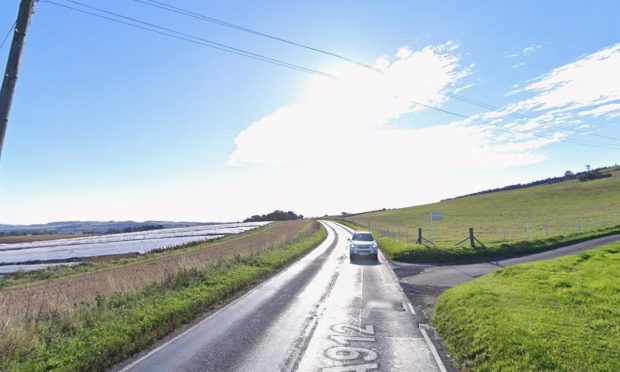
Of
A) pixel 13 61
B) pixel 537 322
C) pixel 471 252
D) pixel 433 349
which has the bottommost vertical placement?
pixel 433 349

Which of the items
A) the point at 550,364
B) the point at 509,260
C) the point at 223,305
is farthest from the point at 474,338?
the point at 509,260

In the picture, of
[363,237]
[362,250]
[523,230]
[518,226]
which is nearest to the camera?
[362,250]

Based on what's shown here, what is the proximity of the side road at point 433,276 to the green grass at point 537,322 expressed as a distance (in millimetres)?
1135

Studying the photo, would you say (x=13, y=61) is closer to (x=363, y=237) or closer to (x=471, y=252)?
(x=363, y=237)

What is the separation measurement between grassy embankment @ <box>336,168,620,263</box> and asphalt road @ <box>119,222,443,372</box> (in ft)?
38.1

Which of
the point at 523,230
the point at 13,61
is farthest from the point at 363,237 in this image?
the point at 523,230

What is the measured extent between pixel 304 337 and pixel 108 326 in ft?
15.8

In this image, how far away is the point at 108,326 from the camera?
29.1 ft

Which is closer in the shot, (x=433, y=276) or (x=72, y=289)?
(x=433, y=276)

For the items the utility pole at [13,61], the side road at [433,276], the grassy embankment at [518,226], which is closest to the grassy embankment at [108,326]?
the utility pole at [13,61]

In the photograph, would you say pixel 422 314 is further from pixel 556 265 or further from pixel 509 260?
pixel 509 260

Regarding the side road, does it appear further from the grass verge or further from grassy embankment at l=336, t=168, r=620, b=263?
grassy embankment at l=336, t=168, r=620, b=263

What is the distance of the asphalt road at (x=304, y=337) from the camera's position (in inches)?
270

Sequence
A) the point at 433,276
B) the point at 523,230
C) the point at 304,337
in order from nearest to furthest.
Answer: the point at 304,337, the point at 433,276, the point at 523,230
